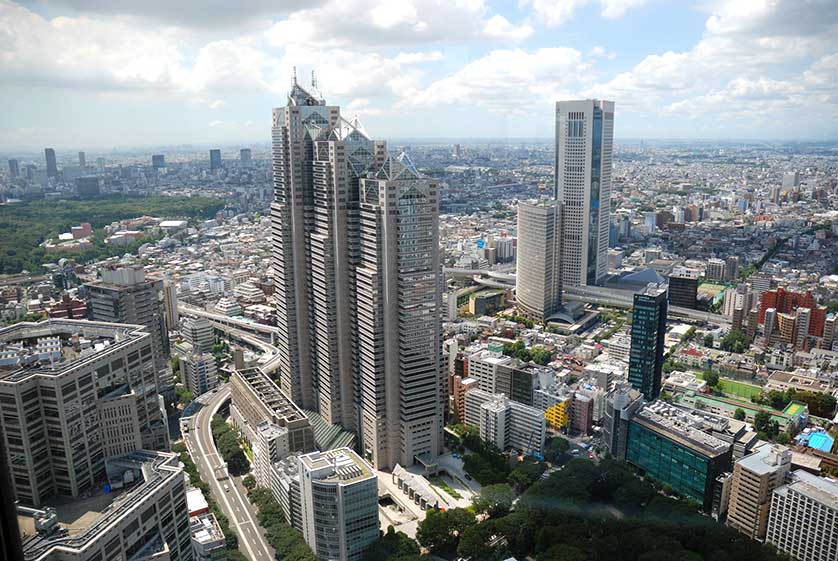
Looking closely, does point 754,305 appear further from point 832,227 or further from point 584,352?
point 584,352

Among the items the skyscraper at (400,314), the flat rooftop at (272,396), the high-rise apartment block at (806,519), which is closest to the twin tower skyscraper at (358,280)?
the skyscraper at (400,314)

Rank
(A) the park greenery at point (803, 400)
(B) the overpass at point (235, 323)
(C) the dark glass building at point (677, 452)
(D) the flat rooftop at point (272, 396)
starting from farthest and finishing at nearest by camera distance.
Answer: (B) the overpass at point (235, 323)
(A) the park greenery at point (803, 400)
(D) the flat rooftop at point (272, 396)
(C) the dark glass building at point (677, 452)

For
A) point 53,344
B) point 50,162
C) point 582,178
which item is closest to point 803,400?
point 582,178

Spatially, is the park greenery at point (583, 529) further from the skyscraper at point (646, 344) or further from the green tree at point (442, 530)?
the skyscraper at point (646, 344)

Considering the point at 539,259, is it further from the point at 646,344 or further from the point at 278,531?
the point at 278,531

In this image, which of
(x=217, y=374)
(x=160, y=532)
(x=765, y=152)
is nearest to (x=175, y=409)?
(x=217, y=374)

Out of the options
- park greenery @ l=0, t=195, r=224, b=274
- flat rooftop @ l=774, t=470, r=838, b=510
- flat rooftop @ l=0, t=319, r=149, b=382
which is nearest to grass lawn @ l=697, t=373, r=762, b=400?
flat rooftop @ l=774, t=470, r=838, b=510

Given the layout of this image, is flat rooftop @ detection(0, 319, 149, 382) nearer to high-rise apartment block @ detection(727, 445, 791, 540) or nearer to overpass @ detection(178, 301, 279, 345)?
high-rise apartment block @ detection(727, 445, 791, 540)
